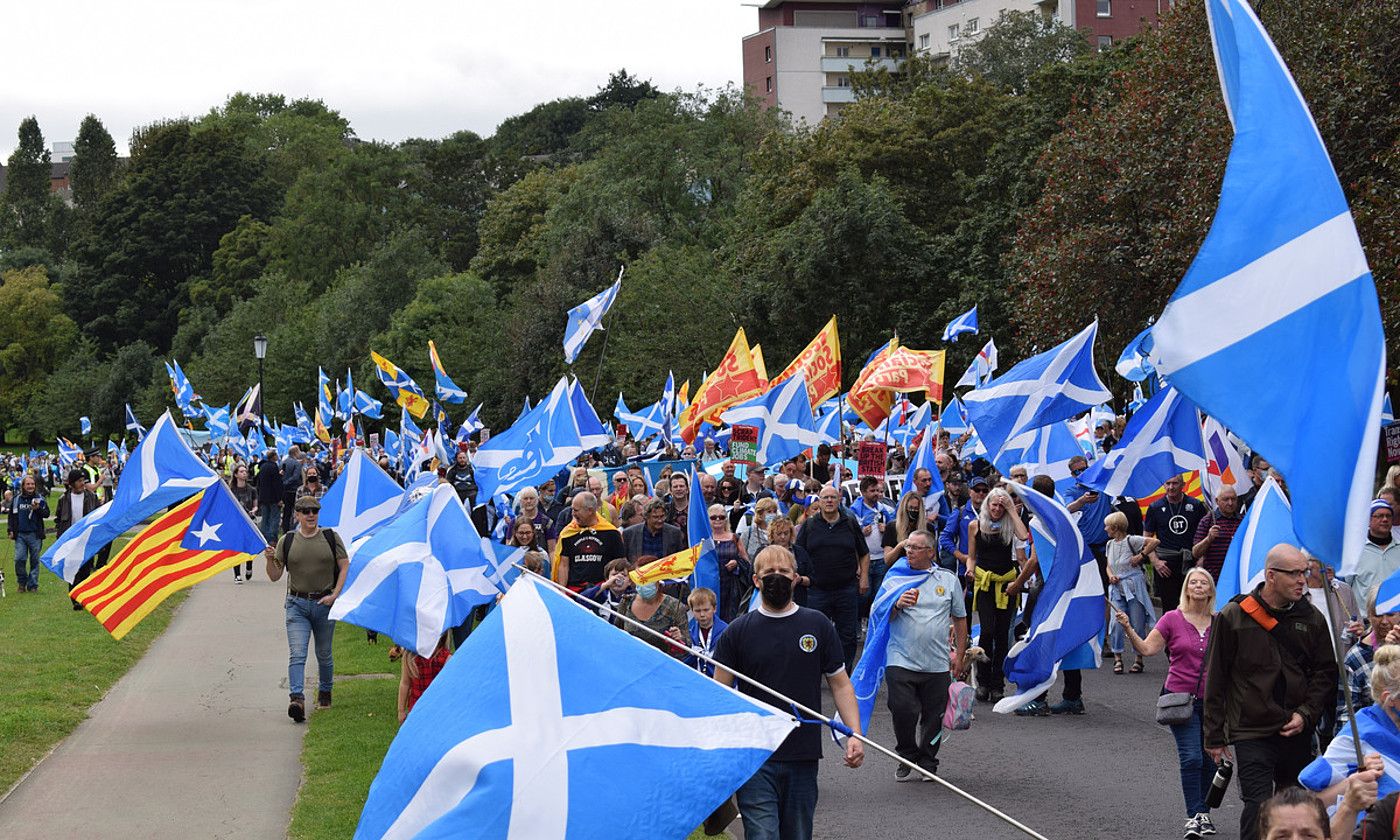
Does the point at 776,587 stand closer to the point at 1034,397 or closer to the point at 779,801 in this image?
the point at 779,801

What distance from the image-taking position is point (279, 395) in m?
69.4

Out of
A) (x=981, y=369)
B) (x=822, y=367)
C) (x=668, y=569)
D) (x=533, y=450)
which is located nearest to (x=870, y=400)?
(x=822, y=367)

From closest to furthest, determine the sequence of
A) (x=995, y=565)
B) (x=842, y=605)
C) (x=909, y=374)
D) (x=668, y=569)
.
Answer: (x=668, y=569) → (x=995, y=565) → (x=842, y=605) → (x=909, y=374)

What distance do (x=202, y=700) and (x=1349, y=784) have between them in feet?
35.6

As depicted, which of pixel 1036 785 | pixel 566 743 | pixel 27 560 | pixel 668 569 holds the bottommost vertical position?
pixel 27 560

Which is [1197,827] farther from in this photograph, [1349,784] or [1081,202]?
[1081,202]

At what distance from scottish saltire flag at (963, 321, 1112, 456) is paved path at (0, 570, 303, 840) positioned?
675 centimetres

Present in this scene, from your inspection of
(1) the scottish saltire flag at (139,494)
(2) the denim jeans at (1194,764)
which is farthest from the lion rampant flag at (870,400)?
(2) the denim jeans at (1194,764)

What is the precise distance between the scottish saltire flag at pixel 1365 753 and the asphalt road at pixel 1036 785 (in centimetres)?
279

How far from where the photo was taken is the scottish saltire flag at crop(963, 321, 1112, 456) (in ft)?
53.4

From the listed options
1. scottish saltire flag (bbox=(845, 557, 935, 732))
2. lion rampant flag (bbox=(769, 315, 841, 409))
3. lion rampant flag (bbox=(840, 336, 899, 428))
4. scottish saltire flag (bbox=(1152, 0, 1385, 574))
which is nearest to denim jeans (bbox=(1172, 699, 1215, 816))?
scottish saltire flag (bbox=(845, 557, 935, 732))

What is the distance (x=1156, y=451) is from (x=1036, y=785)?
5.57 metres

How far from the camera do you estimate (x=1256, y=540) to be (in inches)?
372

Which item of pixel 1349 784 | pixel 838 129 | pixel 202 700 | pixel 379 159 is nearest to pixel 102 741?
pixel 202 700
